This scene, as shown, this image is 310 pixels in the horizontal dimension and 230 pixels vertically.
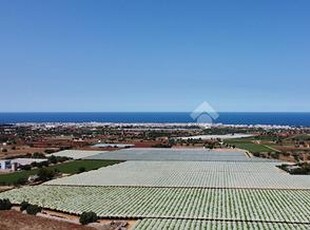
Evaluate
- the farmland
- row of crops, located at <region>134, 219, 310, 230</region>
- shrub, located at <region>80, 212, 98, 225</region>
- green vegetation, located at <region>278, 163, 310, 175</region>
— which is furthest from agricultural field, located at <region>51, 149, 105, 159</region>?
row of crops, located at <region>134, 219, 310, 230</region>

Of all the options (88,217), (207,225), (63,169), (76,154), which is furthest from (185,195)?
(76,154)

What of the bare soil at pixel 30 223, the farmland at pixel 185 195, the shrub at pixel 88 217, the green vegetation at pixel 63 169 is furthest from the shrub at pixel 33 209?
the green vegetation at pixel 63 169

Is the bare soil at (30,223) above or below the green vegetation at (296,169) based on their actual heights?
below

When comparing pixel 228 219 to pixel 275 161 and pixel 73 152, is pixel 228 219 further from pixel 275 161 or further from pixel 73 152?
pixel 73 152

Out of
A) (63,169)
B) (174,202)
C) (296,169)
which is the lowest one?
(63,169)

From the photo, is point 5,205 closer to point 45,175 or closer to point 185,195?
point 185,195

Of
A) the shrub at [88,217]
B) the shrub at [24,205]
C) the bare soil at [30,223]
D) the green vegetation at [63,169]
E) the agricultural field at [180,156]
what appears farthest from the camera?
the agricultural field at [180,156]

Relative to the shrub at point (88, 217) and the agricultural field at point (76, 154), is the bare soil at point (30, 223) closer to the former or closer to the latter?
the shrub at point (88, 217)
